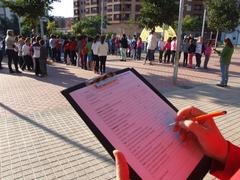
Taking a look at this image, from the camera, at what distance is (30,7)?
1555 centimetres

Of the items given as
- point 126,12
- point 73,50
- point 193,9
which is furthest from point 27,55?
point 193,9

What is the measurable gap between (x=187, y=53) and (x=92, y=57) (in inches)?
222

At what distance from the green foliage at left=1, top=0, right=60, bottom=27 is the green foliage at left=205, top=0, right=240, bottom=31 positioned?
17577 mm

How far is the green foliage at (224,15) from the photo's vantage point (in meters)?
26.9

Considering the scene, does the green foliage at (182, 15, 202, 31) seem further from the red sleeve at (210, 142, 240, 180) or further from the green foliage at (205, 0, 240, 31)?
the red sleeve at (210, 142, 240, 180)

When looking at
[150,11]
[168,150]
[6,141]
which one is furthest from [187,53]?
[168,150]

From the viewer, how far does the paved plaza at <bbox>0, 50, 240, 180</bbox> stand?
3928mm

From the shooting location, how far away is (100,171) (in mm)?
3881

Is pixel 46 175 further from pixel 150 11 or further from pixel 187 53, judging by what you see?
pixel 150 11

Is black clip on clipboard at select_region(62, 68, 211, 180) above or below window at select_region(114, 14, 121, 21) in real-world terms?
below

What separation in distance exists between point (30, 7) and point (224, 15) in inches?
757

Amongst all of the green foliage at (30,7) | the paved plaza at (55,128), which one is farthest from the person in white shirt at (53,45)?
the paved plaza at (55,128)

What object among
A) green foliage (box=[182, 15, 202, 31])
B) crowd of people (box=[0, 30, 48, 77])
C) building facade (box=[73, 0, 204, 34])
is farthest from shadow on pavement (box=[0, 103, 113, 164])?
building facade (box=[73, 0, 204, 34])

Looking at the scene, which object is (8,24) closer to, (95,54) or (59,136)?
(95,54)
